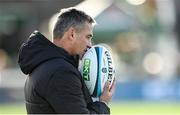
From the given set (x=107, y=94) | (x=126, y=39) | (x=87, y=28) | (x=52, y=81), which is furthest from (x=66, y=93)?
(x=126, y=39)

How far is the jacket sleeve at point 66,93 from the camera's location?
4281 mm

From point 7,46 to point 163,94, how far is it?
6016 mm

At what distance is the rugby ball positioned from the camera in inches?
179

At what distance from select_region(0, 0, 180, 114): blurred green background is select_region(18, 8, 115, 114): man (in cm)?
1323

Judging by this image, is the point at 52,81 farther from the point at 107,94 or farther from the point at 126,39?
the point at 126,39

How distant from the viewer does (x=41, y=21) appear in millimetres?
22547

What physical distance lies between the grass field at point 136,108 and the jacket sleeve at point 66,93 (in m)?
10.2

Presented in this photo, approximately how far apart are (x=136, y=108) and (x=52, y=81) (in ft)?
39.2

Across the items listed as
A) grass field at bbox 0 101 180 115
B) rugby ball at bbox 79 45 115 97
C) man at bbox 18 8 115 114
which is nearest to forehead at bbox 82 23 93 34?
man at bbox 18 8 115 114

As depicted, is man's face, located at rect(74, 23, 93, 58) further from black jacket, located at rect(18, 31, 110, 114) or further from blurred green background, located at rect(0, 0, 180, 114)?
blurred green background, located at rect(0, 0, 180, 114)

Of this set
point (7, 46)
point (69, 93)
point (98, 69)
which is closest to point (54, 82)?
point (69, 93)

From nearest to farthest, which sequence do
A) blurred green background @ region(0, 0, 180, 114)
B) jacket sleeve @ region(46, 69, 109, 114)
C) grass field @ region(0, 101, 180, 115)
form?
jacket sleeve @ region(46, 69, 109, 114), grass field @ region(0, 101, 180, 115), blurred green background @ region(0, 0, 180, 114)

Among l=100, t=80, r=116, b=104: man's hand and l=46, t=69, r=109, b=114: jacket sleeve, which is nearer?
l=46, t=69, r=109, b=114: jacket sleeve

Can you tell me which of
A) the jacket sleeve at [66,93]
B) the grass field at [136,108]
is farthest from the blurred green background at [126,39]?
the jacket sleeve at [66,93]
